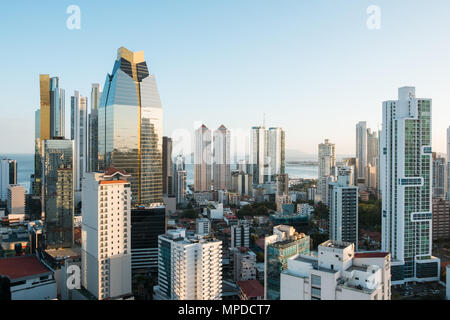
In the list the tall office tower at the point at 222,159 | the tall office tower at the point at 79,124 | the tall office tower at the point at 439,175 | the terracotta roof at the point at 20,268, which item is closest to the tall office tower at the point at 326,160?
the tall office tower at the point at 439,175

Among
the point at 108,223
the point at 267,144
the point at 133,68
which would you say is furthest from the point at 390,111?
the point at 267,144

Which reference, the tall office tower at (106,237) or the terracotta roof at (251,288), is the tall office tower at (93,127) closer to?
the tall office tower at (106,237)

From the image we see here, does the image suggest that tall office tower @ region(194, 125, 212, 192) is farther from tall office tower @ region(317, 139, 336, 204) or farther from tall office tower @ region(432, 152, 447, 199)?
tall office tower @ region(432, 152, 447, 199)

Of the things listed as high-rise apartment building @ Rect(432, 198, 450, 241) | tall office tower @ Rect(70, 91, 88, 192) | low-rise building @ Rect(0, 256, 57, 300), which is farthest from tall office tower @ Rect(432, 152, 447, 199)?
tall office tower @ Rect(70, 91, 88, 192)

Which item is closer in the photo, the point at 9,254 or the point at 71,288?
the point at 71,288

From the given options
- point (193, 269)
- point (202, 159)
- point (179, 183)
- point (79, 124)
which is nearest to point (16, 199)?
point (79, 124)

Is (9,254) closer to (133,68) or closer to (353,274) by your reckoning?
(133,68)
